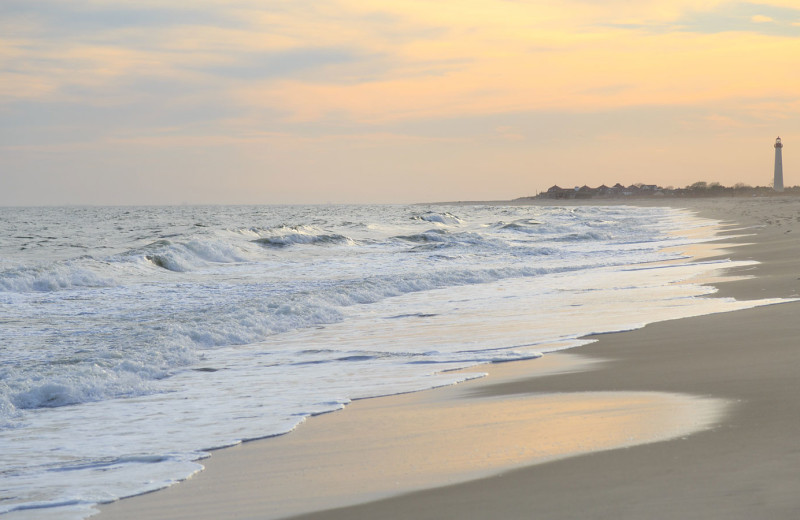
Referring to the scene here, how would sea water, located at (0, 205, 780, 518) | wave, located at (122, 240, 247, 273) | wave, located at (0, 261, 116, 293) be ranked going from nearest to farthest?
sea water, located at (0, 205, 780, 518), wave, located at (0, 261, 116, 293), wave, located at (122, 240, 247, 273)

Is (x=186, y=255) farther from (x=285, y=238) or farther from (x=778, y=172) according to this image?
(x=778, y=172)

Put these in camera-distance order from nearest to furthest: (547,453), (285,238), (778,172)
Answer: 1. (547,453)
2. (285,238)
3. (778,172)

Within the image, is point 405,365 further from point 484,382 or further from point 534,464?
point 534,464

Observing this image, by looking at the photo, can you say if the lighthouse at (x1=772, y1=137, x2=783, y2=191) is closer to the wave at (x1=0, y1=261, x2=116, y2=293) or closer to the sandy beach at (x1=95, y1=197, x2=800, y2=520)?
the wave at (x1=0, y1=261, x2=116, y2=293)

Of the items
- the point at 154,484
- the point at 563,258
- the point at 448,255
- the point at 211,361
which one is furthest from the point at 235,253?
the point at 154,484

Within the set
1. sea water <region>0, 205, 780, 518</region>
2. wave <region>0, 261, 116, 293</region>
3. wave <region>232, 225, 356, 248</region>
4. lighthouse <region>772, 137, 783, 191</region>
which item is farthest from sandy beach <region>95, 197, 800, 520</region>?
lighthouse <region>772, 137, 783, 191</region>

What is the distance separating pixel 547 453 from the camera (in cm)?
→ 344

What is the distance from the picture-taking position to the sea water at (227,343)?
4.09m

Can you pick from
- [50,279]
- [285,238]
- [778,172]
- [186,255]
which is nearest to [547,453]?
[50,279]

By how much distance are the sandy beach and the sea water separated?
38 cm

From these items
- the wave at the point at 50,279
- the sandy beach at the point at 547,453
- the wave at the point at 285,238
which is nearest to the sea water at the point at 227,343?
the wave at the point at 50,279

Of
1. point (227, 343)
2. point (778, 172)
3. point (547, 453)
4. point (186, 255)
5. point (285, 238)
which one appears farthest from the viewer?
point (778, 172)

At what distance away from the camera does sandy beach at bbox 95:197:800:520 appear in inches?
111

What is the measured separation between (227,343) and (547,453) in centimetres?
493
